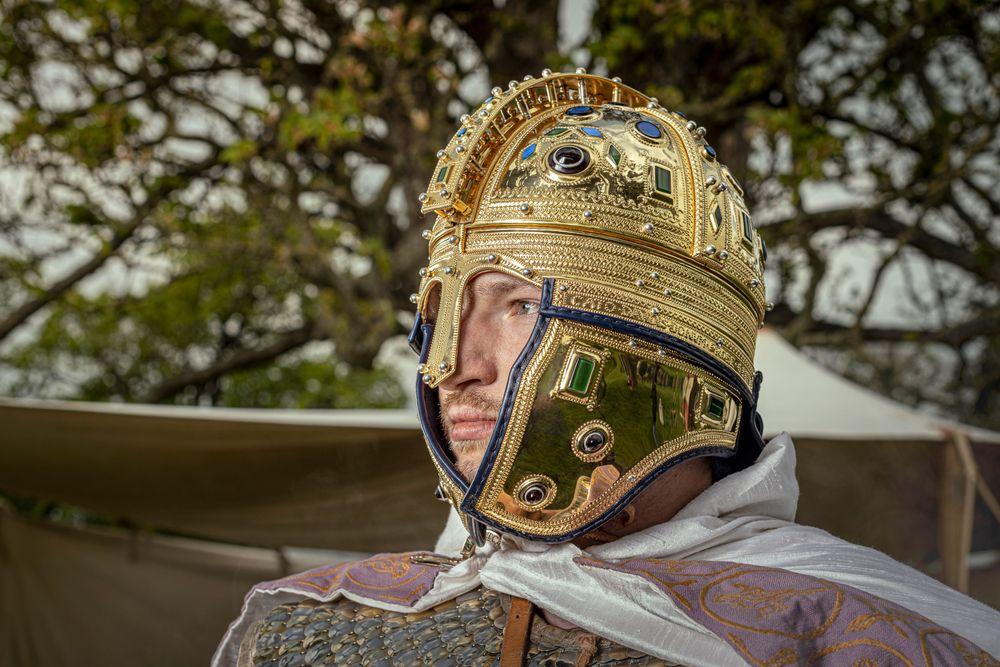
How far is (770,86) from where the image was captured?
5.16 metres

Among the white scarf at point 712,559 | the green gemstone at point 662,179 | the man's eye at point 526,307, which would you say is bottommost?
the white scarf at point 712,559

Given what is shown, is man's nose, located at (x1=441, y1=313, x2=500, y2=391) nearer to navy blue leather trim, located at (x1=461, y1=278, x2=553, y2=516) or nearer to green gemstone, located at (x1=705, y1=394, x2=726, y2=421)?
navy blue leather trim, located at (x1=461, y1=278, x2=553, y2=516)

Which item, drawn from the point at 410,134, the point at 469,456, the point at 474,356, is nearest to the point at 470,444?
the point at 469,456

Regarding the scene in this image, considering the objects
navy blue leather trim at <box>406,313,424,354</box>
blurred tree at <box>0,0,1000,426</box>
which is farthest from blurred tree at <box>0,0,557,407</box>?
navy blue leather trim at <box>406,313,424,354</box>

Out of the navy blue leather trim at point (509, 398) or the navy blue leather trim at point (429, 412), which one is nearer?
the navy blue leather trim at point (509, 398)

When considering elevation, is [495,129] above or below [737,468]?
above

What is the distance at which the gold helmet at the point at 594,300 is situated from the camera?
1151 mm

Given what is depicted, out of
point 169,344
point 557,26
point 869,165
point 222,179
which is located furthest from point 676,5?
point 169,344

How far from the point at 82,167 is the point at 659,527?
518 centimetres

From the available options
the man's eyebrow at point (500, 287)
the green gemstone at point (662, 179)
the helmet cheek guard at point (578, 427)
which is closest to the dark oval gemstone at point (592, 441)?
the helmet cheek guard at point (578, 427)

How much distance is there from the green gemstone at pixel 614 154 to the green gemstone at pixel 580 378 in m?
0.29

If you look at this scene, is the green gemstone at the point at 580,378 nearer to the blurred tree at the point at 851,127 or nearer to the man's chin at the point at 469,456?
the man's chin at the point at 469,456

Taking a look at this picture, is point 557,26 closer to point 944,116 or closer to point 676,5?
point 676,5

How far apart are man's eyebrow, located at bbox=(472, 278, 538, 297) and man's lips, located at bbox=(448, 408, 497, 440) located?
0.17 m
